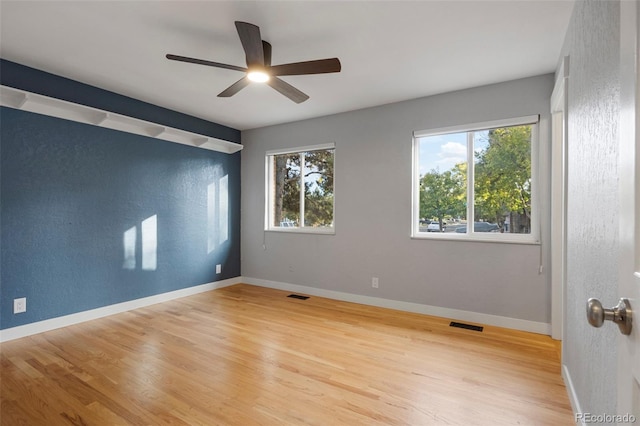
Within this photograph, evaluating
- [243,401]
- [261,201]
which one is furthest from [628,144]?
[261,201]

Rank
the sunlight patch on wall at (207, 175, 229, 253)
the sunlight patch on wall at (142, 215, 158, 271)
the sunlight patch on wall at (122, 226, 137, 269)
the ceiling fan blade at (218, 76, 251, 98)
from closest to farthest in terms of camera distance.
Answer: the ceiling fan blade at (218, 76, 251, 98), the sunlight patch on wall at (122, 226, 137, 269), the sunlight patch on wall at (142, 215, 158, 271), the sunlight patch on wall at (207, 175, 229, 253)

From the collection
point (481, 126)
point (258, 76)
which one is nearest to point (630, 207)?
point (258, 76)

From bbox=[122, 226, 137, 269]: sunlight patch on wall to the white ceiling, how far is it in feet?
5.34

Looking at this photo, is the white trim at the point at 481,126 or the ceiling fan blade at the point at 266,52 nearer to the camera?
the ceiling fan blade at the point at 266,52

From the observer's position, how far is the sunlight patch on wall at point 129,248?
11.9 feet

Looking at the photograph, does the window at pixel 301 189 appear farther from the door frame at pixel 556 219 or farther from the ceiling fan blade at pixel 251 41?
the door frame at pixel 556 219

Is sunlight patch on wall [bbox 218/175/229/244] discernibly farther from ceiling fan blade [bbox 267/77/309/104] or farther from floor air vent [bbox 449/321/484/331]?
floor air vent [bbox 449/321/484/331]

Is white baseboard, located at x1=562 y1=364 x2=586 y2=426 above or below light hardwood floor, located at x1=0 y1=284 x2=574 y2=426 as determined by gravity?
above

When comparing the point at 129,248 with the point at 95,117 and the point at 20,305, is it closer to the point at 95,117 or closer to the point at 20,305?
the point at 20,305

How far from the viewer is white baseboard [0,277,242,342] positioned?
2.82 m

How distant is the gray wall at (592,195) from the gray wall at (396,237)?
1.03 metres

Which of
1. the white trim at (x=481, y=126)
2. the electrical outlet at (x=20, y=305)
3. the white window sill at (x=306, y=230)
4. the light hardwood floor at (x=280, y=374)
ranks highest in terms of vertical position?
Result: the white trim at (x=481, y=126)

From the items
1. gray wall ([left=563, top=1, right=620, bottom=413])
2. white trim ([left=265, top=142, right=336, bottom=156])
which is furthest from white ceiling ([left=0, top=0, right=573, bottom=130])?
white trim ([left=265, top=142, right=336, bottom=156])

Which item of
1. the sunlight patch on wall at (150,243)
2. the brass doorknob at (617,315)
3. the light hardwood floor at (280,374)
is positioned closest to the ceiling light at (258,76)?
the light hardwood floor at (280,374)
